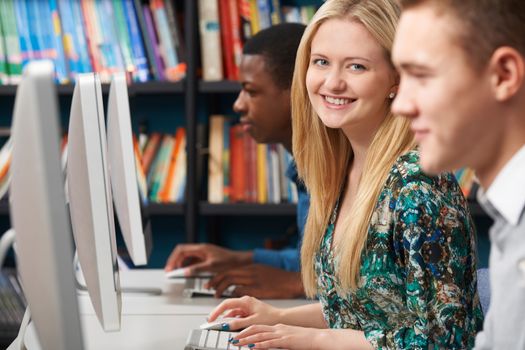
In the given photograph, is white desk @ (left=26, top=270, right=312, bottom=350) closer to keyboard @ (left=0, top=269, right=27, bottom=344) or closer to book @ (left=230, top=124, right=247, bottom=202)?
keyboard @ (left=0, top=269, right=27, bottom=344)

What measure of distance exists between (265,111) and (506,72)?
1502 millimetres

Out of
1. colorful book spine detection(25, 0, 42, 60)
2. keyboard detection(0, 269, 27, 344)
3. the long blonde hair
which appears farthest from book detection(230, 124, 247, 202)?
keyboard detection(0, 269, 27, 344)

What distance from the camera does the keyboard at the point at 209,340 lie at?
138 centimetres

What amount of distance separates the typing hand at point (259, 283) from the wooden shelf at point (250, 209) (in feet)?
2.65

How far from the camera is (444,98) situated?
0.82 metres

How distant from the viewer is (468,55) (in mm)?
815

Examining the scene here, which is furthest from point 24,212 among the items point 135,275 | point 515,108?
point 135,275

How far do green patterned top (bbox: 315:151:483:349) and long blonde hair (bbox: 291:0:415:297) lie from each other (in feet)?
0.08

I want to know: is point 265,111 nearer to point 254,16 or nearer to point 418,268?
point 254,16

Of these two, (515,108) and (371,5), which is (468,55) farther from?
(371,5)

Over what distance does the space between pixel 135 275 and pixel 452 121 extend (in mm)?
1535

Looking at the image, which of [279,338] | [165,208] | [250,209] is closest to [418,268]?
[279,338]

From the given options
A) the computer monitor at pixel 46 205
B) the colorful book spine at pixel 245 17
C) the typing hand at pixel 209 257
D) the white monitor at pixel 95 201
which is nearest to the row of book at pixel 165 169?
the colorful book spine at pixel 245 17

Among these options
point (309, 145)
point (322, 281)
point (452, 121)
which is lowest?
point (322, 281)
